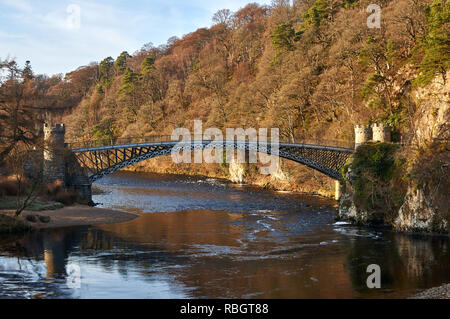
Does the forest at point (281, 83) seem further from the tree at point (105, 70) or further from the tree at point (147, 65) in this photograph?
the tree at point (105, 70)

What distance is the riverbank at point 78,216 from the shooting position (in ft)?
126

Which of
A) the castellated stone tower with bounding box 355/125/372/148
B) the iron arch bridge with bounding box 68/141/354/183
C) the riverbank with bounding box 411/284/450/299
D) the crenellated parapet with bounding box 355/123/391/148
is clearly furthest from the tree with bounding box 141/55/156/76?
the riverbank with bounding box 411/284/450/299

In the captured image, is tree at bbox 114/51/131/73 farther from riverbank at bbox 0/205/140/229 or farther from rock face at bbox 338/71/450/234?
rock face at bbox 338/71/450/234

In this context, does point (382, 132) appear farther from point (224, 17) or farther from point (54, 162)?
point (224, 17)

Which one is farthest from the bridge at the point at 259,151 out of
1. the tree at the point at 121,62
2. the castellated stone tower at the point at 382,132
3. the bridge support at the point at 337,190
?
the tree at the point at 121,62

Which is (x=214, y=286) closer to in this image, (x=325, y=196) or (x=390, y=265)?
(x=390, y=265)

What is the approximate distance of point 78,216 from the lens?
42.0 m

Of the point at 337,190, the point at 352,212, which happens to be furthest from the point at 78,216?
the point at 337,190

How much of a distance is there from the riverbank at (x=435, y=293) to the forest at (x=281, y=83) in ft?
65.8

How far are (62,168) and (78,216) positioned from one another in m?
9.50

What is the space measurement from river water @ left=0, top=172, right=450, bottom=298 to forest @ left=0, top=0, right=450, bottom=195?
11726 mm

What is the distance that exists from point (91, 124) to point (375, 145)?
3680 inches

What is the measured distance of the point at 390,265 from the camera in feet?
90.7

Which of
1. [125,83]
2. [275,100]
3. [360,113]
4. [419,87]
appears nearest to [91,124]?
[125,83]
